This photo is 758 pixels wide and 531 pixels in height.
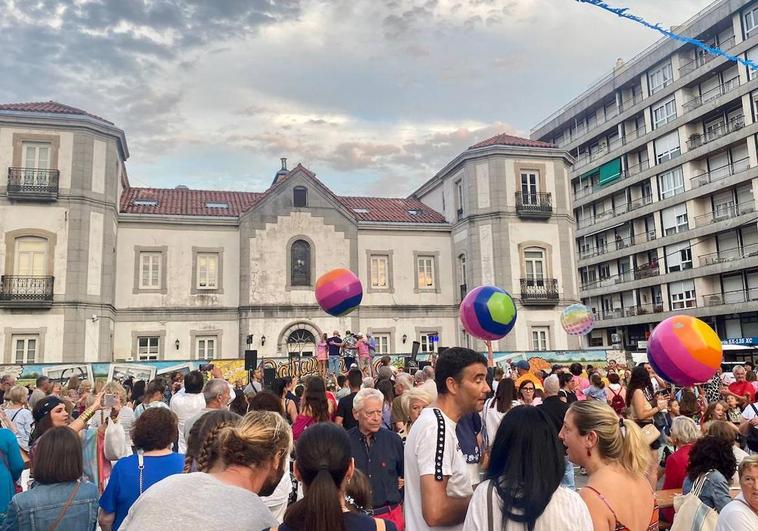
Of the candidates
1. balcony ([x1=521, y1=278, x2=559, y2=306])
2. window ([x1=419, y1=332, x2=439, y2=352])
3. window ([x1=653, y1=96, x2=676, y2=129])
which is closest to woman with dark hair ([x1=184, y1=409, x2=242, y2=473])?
balcony ([x1=521, y1=278, x2=559, y2=306])

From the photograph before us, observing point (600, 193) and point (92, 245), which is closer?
point (92, 245)

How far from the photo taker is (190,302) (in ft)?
99.9

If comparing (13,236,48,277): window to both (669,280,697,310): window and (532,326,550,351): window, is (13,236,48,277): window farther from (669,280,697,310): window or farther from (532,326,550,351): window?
(669,280,697,310): window

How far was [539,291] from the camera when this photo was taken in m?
32.5

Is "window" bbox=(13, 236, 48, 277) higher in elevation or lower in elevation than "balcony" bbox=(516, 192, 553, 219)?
lower

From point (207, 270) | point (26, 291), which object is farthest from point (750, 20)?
point (26, 291)

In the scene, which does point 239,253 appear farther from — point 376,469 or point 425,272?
point 376,469

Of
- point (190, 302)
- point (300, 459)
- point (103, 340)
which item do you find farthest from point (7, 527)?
point (190, 302)

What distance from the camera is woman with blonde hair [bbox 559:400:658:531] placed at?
11.6 ft

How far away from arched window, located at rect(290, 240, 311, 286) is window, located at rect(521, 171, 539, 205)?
12.1 meters

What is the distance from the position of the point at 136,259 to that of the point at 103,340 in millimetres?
4592

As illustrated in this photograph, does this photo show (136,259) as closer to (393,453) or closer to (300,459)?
(393,453)

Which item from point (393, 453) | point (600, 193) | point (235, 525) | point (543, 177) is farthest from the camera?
point (600, 193)

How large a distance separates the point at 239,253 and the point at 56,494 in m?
27.8
